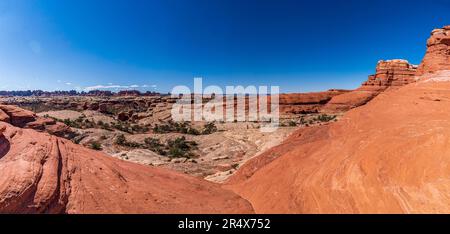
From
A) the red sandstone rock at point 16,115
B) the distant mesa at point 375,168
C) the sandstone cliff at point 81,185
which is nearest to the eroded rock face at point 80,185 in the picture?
the sandstone cliff at point 81,185

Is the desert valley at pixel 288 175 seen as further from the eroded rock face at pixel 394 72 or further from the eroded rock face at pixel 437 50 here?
the eroded rock face at pixel 394 72

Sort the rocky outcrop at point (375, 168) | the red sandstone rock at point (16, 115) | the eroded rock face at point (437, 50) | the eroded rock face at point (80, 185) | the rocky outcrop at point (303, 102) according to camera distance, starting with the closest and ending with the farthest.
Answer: the eroded rock face at point (80, 185) → the rocky outcrop at point (375, 168) → the red sandstone rock at point (16, 115) → the eroded rock face at point (437, 50) → the rocky outcrop at point (303, 102)

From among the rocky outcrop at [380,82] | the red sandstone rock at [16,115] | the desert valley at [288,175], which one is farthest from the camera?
the rocky outcrop at [380,82]

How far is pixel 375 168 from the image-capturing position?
773 centimetres

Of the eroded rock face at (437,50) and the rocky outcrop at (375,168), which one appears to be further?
the eroded rock face at (437,50)

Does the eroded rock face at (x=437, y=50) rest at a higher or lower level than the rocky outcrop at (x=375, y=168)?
higher

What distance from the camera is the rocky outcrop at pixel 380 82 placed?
55.7 metres

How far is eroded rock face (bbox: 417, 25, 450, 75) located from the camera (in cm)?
2698

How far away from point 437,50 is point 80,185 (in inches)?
1309

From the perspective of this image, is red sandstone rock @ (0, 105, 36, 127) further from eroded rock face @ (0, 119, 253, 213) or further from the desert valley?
eroded rock face @ (0, 119, 253, 213)

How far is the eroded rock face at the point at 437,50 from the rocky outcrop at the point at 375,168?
18.1 meters

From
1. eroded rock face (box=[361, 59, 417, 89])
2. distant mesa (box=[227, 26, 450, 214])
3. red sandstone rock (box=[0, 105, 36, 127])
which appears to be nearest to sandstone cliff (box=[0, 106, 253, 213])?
red sandstone rock (box=[0, 105, 36, 127])

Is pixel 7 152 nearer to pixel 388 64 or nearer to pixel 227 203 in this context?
pixel 227 203

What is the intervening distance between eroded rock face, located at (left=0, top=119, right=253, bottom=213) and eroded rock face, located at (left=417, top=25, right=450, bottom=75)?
86.4 feet
